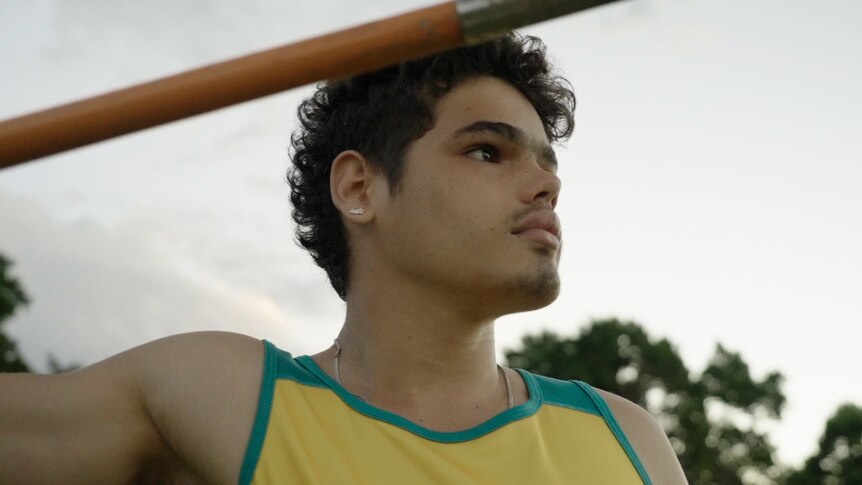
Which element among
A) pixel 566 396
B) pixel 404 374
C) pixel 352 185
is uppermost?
pixel 352 185

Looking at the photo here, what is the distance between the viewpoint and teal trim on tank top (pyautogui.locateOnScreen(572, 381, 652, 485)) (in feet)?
8.85

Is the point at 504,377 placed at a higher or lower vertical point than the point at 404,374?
higher

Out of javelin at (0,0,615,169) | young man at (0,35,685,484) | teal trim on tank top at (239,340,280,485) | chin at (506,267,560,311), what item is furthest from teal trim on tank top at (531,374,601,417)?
javelin at (0,0,615,169)

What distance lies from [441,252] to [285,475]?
27.1 inches

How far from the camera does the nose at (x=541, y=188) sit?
276cm

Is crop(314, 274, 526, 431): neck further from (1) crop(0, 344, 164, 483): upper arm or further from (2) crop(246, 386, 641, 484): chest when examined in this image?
(1) crop(0, 344, 164, 483): upper arm

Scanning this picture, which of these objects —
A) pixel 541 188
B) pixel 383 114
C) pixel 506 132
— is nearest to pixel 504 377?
pixel 541 188

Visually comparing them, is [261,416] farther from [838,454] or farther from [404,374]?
[838,454]

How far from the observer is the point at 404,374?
279 centimetres

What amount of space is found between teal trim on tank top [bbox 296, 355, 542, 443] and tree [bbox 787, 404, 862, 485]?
19629 mm

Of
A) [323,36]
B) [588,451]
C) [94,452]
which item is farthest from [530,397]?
[323,36]

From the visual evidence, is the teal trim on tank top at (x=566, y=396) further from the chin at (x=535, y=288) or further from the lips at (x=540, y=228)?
the lips at (x=540, y=228)

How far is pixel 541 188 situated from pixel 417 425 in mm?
693

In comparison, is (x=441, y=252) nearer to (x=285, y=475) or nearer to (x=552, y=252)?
(x=552, y=252)
